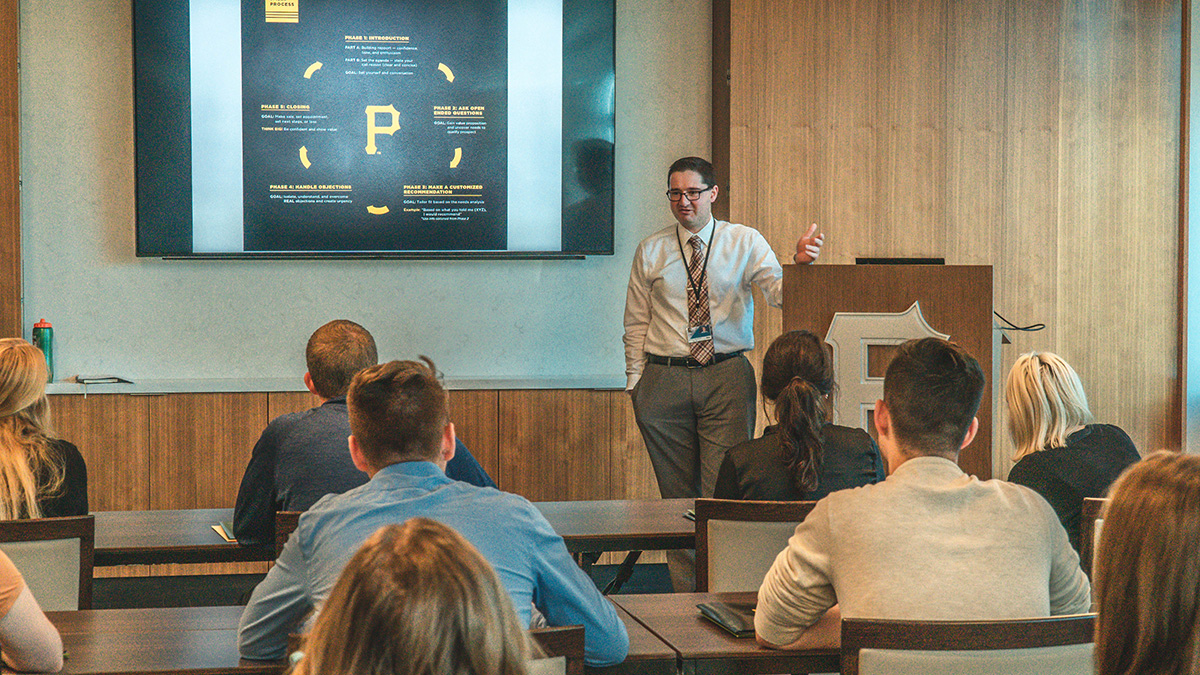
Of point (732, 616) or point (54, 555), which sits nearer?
point (732, 616)

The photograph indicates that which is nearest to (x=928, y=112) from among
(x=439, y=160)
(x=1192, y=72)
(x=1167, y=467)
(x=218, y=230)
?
(x=1192, y=72)

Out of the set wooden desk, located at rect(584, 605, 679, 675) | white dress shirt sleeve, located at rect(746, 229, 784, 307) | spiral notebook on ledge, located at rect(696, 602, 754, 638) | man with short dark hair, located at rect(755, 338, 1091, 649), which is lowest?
wooden desk, located at rect(584, 605, 679, 675)

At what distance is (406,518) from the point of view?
1.88 m

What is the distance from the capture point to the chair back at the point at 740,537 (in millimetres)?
2717

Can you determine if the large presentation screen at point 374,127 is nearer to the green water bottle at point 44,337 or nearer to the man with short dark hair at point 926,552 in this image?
the green water bottle at point 44,337

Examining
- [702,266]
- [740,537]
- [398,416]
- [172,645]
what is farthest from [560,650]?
[702,266]

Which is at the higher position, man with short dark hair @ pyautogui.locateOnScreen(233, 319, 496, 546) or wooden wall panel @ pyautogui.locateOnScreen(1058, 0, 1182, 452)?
wooden wall panel @ pyautogui.locateOnScreen(1058, 0, 1182, 452)

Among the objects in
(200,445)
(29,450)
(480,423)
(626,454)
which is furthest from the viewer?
(626,454)

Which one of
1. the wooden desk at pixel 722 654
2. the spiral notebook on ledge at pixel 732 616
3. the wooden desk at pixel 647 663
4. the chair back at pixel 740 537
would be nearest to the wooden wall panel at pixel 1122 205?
the chair back at pixel 740 537

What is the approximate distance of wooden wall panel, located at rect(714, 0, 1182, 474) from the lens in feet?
17.8

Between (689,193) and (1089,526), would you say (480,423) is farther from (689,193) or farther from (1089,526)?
(1089,526)

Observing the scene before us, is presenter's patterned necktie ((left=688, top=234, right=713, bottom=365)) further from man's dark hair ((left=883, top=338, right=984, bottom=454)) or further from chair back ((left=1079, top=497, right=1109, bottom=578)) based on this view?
man's dark hair ((left=883, top=338, right=984, bottom=454))

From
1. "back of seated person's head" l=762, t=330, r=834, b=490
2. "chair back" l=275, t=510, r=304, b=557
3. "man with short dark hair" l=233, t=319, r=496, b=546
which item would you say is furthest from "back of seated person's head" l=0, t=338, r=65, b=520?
"back of seated person's head" l=762, t=330, r=834, b=490

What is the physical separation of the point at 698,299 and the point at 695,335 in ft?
0.52
